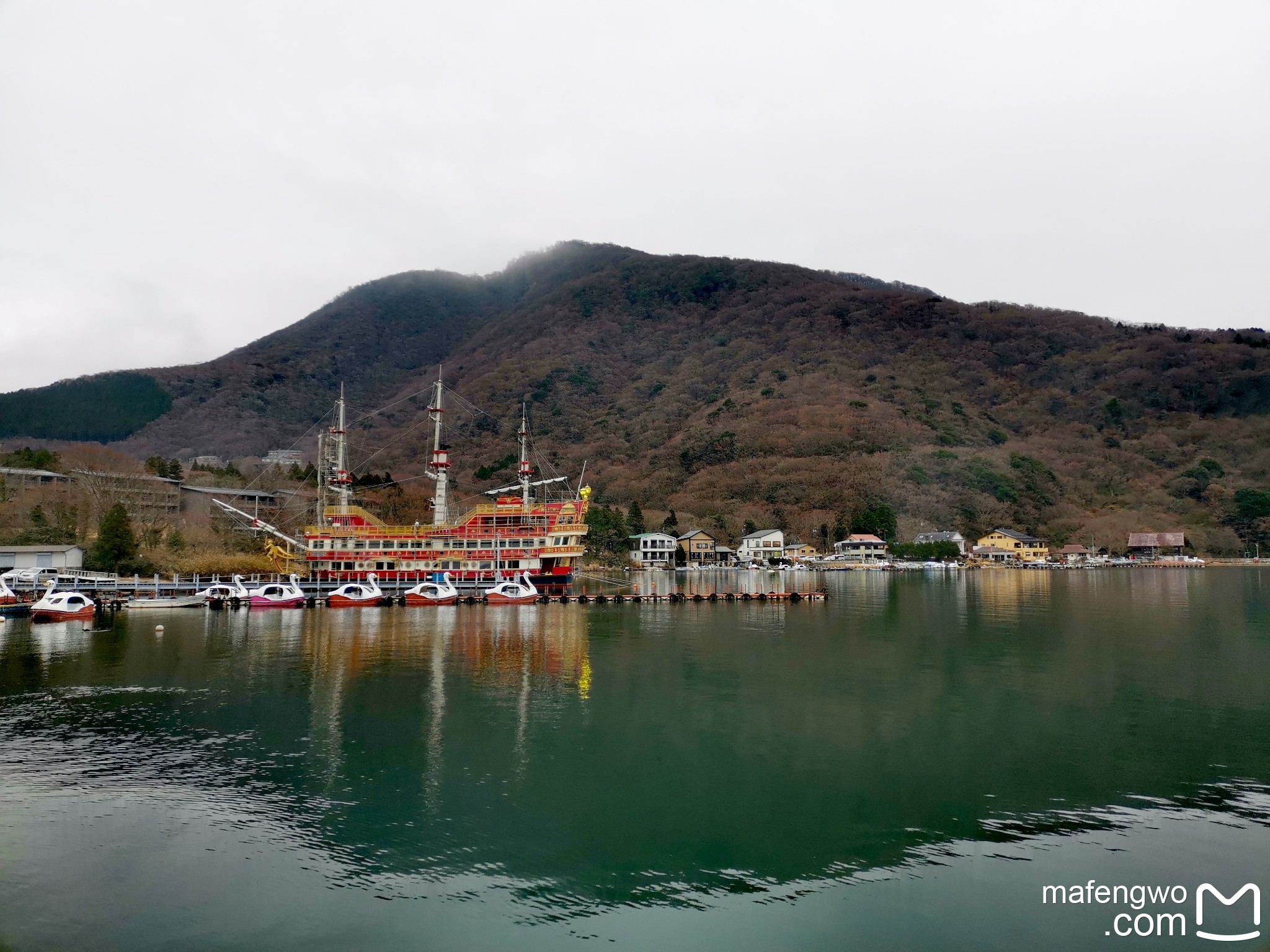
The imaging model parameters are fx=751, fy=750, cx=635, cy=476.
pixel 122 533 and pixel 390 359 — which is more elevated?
pixel 390 359

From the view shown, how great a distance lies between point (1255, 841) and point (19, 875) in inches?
661

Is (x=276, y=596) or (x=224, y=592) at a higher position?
(x=224, y=592)

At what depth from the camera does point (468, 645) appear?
28.2 meters

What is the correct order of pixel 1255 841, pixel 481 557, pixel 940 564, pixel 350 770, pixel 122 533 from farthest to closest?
pixel 940 564
pixel 481 557
pixel 122 533
pixel 350 770
pixel 1255 841

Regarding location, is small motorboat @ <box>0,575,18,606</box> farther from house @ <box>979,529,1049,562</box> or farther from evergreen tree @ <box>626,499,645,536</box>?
house @ <box>979,529,1049,562</box>

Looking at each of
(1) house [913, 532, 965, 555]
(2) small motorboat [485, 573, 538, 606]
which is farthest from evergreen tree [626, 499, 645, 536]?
(2) small motorboat [485, 573, 538, 606]

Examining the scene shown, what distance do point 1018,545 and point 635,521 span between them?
5145cm

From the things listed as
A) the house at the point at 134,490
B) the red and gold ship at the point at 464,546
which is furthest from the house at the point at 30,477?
the red and gold ship at the point at 464,546

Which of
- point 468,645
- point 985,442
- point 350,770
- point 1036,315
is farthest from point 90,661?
point 1036,315

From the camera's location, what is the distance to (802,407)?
5123 inches

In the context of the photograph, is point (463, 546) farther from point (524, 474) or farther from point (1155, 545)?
point (1155, 545)

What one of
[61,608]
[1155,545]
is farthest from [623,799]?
[1155,545]

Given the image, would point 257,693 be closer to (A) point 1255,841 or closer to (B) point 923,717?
(B) point 923,717

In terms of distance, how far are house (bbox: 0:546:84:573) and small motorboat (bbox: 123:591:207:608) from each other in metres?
8.27
